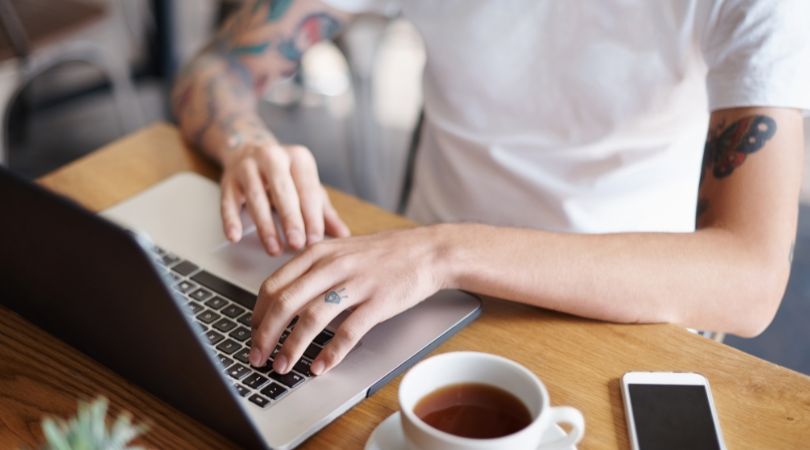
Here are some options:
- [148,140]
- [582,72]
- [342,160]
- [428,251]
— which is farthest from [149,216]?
[342,160]

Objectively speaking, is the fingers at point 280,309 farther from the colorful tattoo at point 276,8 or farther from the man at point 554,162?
the colorful tattoo at point 276,8

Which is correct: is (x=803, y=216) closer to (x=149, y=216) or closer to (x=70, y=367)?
(x=149, y=216)

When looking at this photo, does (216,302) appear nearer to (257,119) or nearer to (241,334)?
(241,334)

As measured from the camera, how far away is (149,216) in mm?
992

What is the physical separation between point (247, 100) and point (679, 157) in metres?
0.58

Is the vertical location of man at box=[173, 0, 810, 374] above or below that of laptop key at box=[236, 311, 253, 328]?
above

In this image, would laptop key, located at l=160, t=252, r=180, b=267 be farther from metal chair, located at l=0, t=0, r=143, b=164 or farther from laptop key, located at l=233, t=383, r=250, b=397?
metal chair, located at l=0, t=0, r=143, b=164

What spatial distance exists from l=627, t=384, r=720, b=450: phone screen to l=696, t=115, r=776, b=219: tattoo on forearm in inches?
9.4

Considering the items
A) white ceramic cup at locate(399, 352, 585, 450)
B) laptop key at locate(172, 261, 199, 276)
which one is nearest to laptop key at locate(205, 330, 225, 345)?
laptop key at locate(172, 261, 199, 276)

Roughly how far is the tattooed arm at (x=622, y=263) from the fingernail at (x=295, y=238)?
0.30ft

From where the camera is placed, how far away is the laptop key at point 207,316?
0.81m

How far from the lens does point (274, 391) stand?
717 mm

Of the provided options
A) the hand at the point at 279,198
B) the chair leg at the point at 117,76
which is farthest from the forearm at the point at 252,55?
the chair leg at the point at 117,76

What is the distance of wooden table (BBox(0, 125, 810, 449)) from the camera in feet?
2.30
